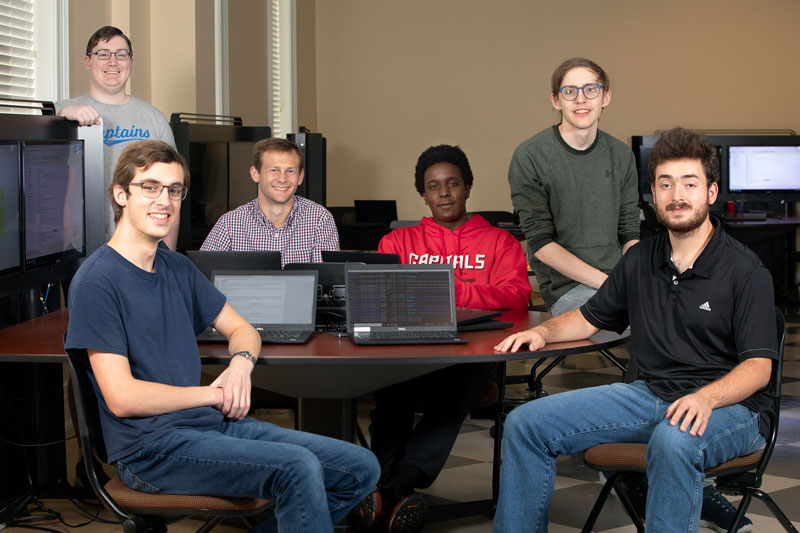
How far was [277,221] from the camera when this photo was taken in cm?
354

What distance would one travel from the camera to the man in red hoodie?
2898mm

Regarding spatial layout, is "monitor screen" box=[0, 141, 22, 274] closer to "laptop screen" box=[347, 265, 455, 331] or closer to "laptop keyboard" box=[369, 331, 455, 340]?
"laptop screen" box=[347, 265, 455, 331]

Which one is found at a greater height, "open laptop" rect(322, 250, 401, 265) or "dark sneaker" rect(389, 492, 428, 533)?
"open laptop" rect(322, 250, 401, 265)

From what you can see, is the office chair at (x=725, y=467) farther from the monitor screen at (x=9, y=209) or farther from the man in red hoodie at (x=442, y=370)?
the monitor screen at (x=9, y=209)

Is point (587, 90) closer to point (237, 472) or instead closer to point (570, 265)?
point (570, 265)

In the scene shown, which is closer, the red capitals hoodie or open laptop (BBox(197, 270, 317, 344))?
open laptop (BBox(197, 270, 317, 344))

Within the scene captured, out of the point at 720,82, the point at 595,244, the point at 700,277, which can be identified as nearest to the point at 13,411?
the point at 595,244

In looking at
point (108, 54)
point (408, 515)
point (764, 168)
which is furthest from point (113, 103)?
point (764, 168)

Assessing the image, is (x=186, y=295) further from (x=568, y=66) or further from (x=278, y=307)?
(x=568, y=66)

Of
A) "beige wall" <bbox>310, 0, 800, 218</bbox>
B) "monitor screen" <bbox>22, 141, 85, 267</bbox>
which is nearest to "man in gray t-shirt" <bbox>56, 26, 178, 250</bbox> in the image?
"monitor screen" <bbox>22, 141, 85, 267</bbox>

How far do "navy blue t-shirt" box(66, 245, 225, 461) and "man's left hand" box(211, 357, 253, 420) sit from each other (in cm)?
4

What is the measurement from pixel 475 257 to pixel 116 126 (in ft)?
5.58

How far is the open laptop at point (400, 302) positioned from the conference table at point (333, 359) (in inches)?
2.9

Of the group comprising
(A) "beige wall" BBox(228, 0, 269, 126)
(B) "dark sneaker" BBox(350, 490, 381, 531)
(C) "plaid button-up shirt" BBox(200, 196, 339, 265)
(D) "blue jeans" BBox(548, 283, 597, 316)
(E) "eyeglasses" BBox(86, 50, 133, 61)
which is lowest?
(B) "dark sneaker" BBox(350, 490, 381, 531)
